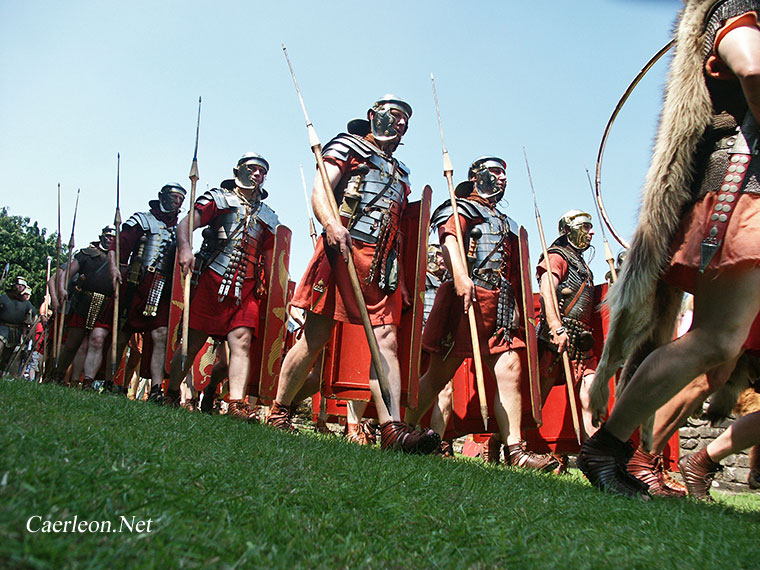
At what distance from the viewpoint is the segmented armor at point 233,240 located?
5.46 metres

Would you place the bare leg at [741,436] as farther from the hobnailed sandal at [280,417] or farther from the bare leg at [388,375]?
the hobnailed sandal at [280,417]

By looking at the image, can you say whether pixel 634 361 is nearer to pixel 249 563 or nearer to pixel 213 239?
pixel 249 563

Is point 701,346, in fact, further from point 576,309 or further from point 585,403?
point 576,309

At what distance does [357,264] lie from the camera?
4.06 meters

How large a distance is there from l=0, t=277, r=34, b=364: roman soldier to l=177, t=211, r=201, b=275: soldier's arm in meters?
6.93

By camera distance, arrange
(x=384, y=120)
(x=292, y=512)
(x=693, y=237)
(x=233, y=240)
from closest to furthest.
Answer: (x=292, y=512) < (x=693, y=237) < (x=384, y=120) < (x=233, y=240)

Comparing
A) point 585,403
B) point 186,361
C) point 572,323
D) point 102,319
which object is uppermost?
point 572,323

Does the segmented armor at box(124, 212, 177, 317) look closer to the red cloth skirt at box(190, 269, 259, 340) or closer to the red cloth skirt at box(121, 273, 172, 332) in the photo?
the red cloth skirt at box(121, 273, 172, 332)

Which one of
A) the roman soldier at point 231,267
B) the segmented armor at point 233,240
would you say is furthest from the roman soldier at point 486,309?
the segmented armor at point 233,240

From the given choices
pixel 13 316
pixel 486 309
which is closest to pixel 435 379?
pixel 486 309

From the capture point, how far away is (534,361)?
5.20 meters

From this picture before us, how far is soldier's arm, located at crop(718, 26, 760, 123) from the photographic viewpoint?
238 cm

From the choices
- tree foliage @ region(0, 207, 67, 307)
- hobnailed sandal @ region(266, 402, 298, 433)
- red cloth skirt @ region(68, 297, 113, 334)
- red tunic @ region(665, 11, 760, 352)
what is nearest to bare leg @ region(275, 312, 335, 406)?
hobnailed sandal @ region(266, 402, 298, 433)

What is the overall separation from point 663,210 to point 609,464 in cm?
103
